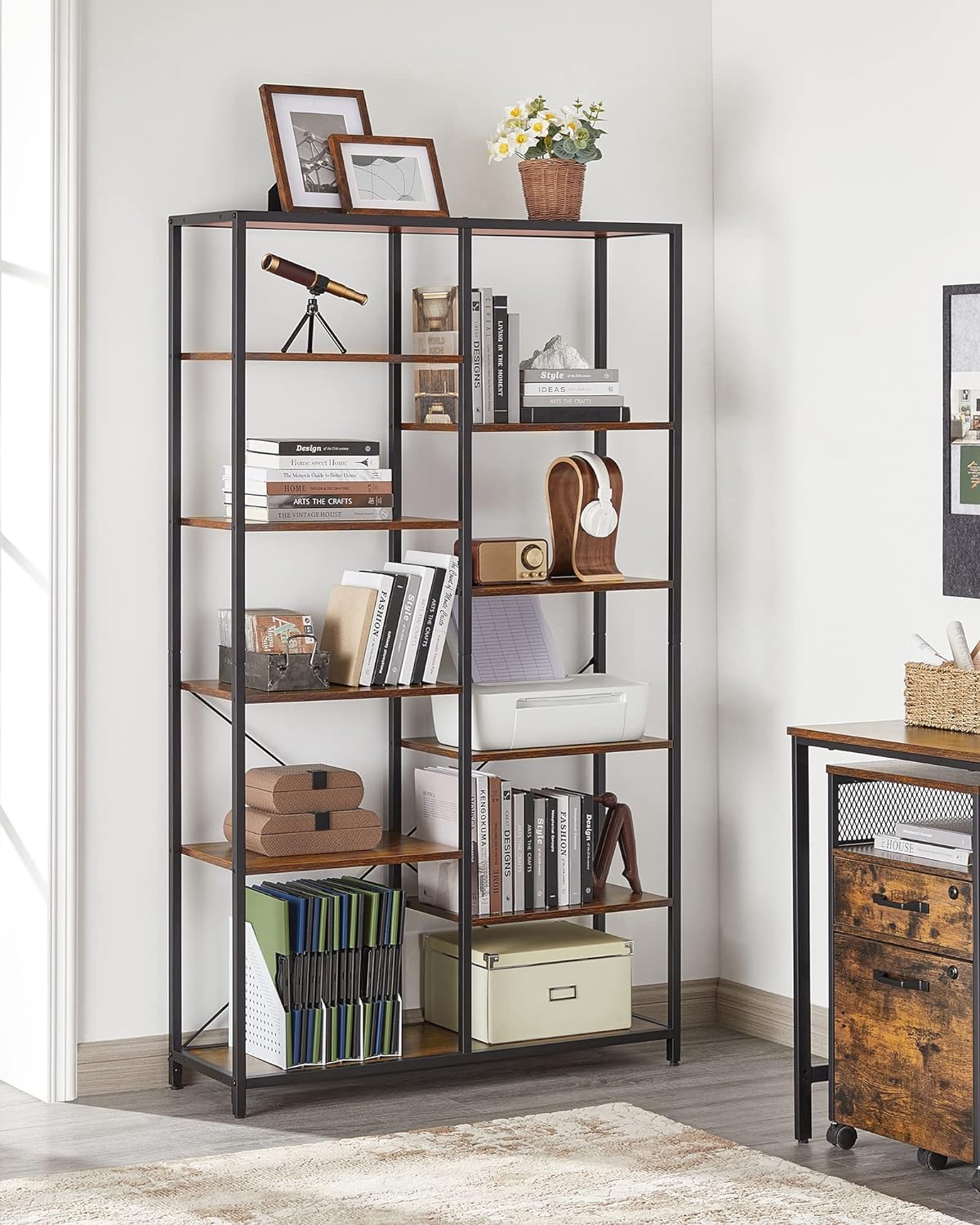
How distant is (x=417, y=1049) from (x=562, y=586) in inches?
43.0

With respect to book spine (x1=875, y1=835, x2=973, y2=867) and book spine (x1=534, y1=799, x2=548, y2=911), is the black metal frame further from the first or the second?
book spine (x1=534, y1=799, x2=548, y2=911)

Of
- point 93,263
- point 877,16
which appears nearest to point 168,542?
point 93,263

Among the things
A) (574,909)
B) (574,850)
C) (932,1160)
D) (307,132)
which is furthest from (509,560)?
(932,1160)

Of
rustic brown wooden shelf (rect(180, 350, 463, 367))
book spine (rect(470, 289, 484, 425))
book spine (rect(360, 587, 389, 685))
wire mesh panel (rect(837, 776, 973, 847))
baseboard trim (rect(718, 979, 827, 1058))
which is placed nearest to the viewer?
wire mesh panel (rect(837, 776, 973, 847))

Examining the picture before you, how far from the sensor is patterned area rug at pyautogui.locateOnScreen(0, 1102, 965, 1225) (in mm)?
3365

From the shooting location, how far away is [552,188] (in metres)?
4.39

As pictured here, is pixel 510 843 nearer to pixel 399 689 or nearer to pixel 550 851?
pixel 550 851

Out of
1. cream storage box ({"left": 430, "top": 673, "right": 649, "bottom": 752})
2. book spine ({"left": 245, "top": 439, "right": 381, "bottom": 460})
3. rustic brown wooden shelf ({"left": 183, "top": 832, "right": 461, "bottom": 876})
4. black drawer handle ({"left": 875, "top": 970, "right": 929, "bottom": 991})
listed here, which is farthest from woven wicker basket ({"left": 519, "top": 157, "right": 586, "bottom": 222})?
black drawer handle ({"left": 875, "top": 970, "right": 929, "bottom": 991})

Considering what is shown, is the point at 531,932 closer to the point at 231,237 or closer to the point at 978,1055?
the point at 978,1055

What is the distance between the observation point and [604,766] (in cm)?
477

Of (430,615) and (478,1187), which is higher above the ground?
(430,615)

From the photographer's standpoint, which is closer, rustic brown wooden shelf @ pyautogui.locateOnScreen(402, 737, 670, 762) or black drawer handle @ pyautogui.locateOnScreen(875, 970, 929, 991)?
black drawer handle @ pyautogui.locateOnScreen(875, 970, 929, 991)

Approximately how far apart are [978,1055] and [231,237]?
2.31 meters

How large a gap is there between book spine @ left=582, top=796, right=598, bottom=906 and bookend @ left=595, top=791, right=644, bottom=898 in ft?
0.12
